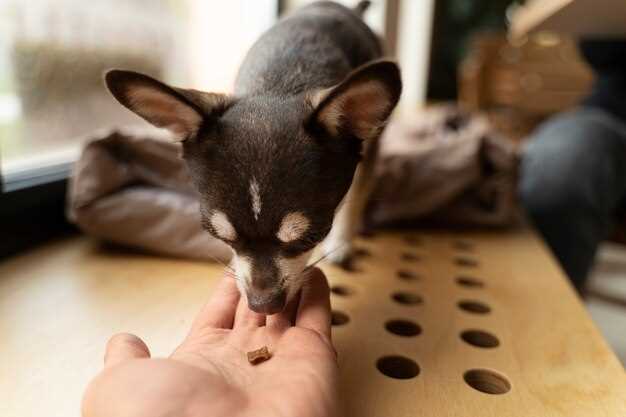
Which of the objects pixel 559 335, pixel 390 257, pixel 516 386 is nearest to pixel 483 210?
pixel 390 257

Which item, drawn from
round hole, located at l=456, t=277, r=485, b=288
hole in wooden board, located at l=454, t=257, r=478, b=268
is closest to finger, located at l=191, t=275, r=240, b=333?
round hole, located at l=456, t=277, r=485, b=288

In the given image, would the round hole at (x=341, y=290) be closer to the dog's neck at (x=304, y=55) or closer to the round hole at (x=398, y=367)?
the round hole at (x=398, y=367)

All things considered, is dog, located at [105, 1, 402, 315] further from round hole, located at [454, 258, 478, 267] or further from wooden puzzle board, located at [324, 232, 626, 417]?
round hole, located at [454, 258, 478, 267]

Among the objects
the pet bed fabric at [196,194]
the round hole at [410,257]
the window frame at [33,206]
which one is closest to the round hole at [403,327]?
the round hole at [410,257]

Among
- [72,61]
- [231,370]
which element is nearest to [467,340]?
[231,370]

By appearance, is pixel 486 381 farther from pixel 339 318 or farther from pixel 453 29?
pixel 453 29
